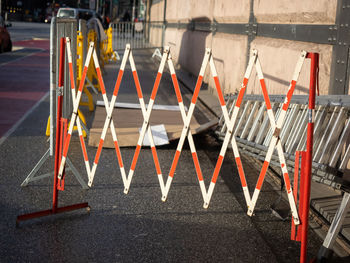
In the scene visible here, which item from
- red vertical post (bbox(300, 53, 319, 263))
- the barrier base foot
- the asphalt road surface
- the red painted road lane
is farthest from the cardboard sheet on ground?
red vertical post (bbox(300, 53, 319, 263))

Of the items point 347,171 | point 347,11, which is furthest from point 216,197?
point 347,11

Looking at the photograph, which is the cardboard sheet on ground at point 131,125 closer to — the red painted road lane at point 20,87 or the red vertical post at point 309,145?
the red painted road lane at point 20,87

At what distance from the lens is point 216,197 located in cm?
655

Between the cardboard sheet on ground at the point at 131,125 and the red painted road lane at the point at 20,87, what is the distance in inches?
65.3

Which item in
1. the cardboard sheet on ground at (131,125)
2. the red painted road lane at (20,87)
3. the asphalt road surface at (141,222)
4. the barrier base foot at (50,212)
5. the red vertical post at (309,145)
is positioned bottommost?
the red painted road lane at (20,87)

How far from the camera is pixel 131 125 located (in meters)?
9.71

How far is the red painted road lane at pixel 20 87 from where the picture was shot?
38.7 feet

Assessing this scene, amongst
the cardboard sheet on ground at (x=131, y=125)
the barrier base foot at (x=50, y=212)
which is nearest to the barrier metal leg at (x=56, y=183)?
the barrier base foot at (x=50, y=212)

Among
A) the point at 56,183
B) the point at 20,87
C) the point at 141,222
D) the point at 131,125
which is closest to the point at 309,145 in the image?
the point at 141,222

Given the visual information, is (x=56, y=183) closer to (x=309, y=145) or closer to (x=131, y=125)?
(x=309, y=145)

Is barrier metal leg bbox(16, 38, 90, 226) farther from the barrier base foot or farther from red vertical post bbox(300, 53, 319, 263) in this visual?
red vertical post bbox(300, 53, 319, 263)

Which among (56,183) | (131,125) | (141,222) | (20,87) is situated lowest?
(20,87)

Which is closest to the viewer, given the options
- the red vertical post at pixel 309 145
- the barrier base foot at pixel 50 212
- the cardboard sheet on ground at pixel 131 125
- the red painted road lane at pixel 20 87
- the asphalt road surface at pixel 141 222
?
the red vertical post at pixel 309 145

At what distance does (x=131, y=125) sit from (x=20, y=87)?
768 centimetres
